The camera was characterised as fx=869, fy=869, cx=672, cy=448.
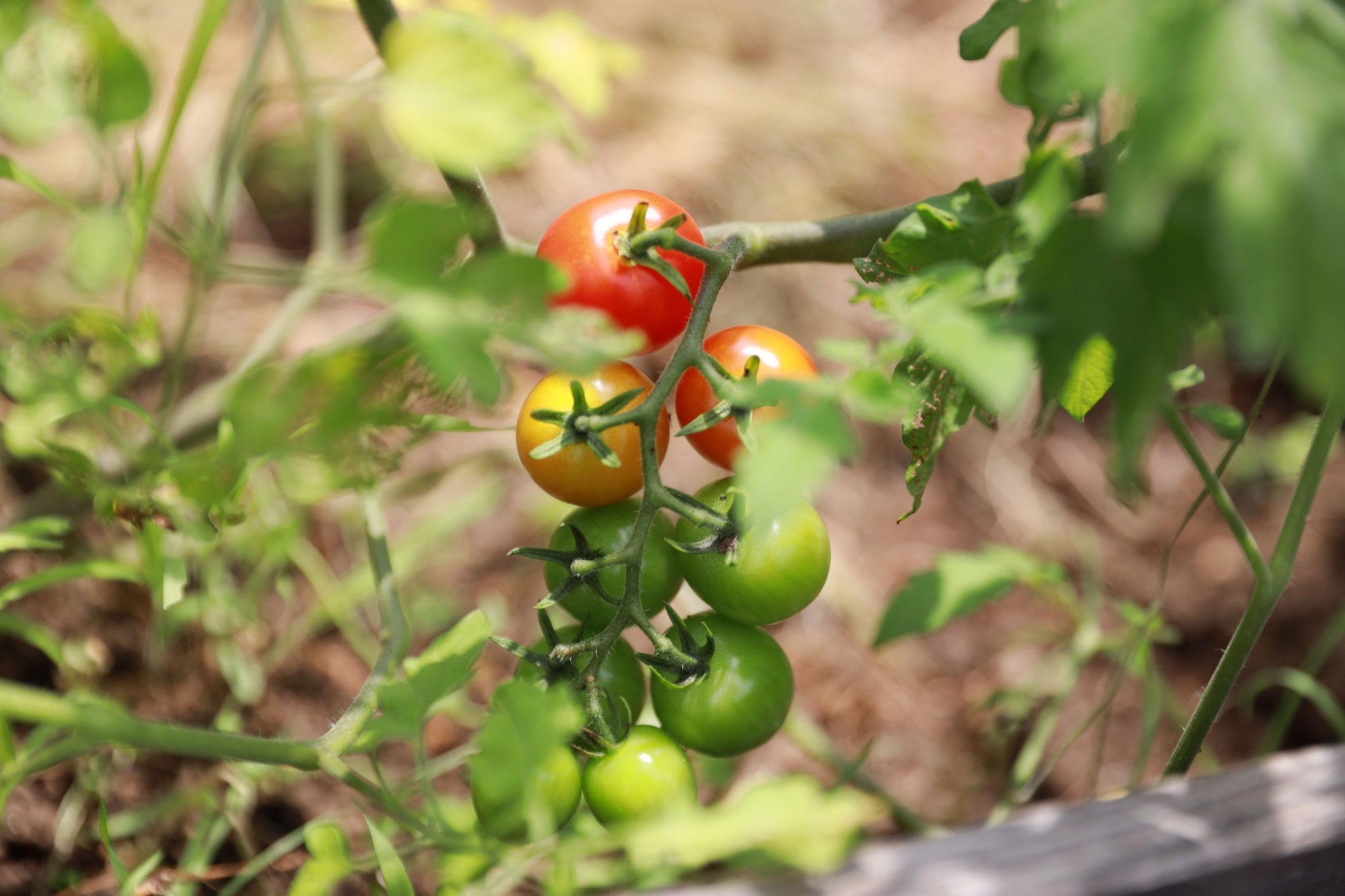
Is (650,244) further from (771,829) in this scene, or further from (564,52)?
(564,52)

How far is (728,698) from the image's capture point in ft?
1.76

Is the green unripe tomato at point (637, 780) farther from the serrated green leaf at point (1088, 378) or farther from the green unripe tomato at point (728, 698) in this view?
the serrated green leaf at point (1088, 378)

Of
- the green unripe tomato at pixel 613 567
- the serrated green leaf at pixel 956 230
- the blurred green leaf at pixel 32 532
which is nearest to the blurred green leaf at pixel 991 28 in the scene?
the serrated green leaf at pixel 956 230

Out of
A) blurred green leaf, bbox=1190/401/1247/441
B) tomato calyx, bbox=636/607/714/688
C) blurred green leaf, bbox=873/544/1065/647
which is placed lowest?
blurred green leaf, bbox=873/544/1065/647

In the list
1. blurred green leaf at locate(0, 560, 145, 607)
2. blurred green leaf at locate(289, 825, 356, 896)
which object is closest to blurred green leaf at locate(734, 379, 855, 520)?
blurred green leaf at locate(289, 825, 356, 896)

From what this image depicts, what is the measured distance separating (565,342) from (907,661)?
1.11 m

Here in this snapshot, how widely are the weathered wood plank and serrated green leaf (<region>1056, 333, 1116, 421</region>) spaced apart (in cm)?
23

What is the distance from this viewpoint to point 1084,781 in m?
1.17

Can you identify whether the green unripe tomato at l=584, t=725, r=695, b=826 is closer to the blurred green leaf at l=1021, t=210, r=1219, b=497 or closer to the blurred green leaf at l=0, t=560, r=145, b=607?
the blurred green leaf at l=1021, t=210, r=1219, b=497

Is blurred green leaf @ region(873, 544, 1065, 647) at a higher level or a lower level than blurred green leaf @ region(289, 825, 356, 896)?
lower

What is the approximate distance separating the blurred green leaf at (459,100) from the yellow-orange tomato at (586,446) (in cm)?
18

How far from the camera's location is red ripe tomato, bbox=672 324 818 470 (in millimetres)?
553

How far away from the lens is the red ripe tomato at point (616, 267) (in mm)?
565

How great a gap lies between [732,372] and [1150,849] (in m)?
0.35
